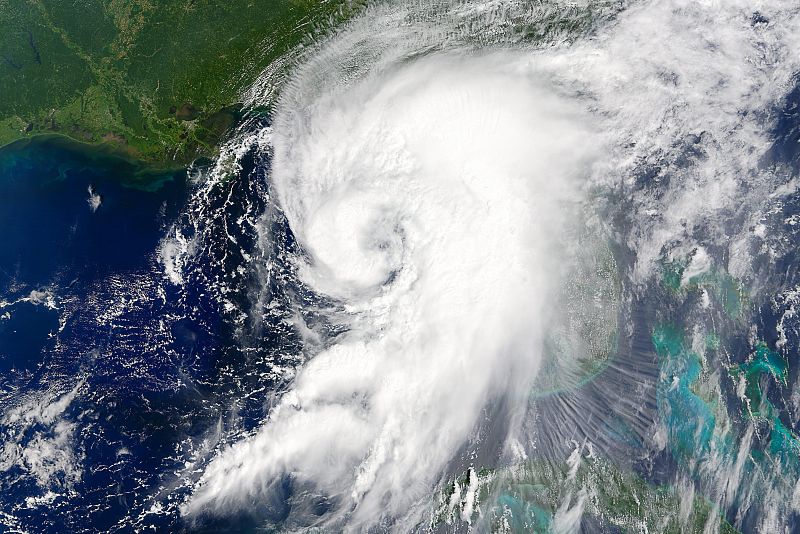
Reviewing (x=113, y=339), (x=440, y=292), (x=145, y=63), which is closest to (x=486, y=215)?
(x=440, y=292)

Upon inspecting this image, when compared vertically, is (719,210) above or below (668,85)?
below

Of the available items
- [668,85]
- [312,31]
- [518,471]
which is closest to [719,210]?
[668,85]

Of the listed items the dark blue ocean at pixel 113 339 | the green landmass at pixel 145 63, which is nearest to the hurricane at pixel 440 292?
the dark blue ocean at pixel 113 339

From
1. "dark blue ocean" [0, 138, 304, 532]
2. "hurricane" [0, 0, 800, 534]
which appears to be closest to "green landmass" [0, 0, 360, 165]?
"hurricane" [0, 0, 800, 534]

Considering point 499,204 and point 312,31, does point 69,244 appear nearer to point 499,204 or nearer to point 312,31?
point 312,31

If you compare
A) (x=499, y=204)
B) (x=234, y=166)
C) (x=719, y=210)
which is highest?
(x=234, y=166)

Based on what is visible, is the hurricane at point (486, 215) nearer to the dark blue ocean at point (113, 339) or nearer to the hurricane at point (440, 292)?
the hurricane at point (440, 292)

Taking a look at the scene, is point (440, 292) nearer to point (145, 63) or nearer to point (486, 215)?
point (486, 215)

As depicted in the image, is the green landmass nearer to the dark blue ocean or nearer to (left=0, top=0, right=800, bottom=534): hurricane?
(left=0, top=0, right=800, bottom=534): hurricane

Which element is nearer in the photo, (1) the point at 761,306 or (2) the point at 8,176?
(1) the point at 761,306
